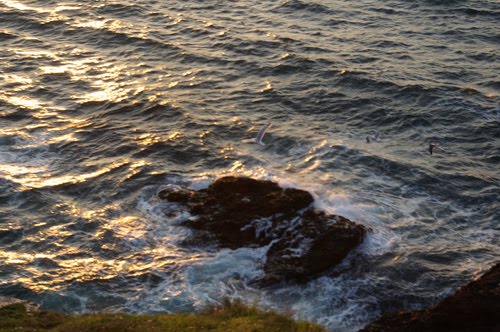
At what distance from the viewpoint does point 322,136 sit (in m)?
28.8

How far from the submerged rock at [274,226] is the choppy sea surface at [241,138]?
45cm

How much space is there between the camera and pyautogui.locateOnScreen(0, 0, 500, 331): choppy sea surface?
20734 millimetres

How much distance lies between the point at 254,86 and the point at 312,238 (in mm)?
13061

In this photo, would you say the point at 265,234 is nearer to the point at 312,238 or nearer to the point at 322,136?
the point at 312,238

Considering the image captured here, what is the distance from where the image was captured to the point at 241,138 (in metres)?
28.9

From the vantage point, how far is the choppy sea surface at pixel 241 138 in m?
20.7

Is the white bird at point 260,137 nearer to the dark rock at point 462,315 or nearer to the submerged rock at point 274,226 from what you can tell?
the submerged rock at point 274,226

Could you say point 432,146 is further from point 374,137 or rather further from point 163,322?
point 163,322

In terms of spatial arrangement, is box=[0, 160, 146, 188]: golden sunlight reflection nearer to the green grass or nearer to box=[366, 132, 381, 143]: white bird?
box=[366, 132, 381, 143]: white bird

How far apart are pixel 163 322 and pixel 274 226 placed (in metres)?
6.11

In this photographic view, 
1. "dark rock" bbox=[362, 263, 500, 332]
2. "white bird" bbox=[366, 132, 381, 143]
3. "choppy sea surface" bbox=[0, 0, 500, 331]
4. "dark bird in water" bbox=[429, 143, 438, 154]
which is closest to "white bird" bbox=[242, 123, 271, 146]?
"choppy sea surface" bbox=[0, 0, 500, 331]

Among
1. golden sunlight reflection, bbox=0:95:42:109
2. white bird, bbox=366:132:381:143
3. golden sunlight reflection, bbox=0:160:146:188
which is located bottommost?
white bird, bbox=366:132:381:143

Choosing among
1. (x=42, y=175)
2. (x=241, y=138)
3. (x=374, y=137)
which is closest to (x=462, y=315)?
(x=374, y=137)

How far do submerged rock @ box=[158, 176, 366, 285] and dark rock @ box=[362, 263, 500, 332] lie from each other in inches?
139
